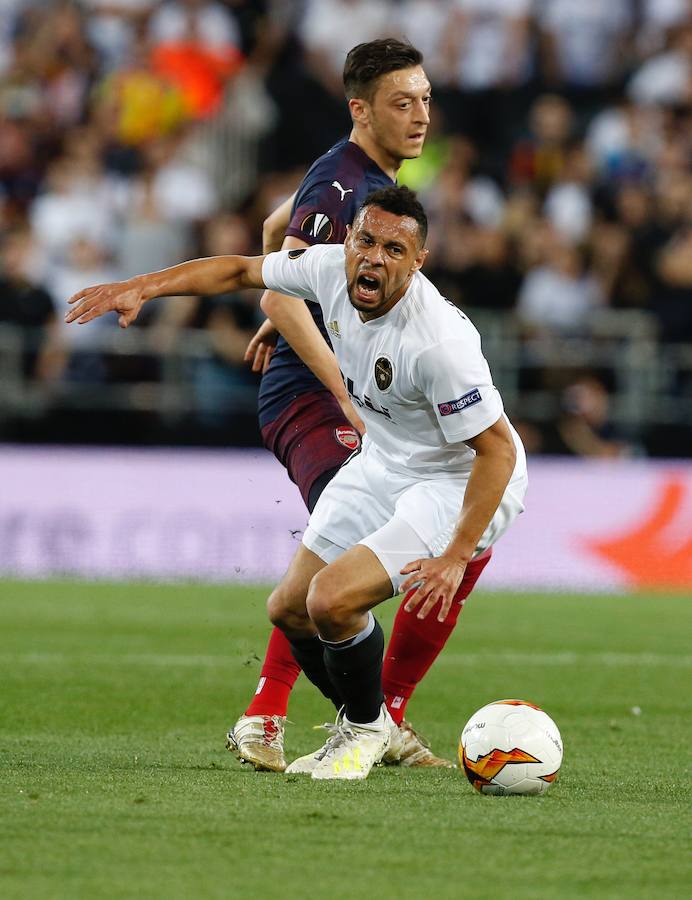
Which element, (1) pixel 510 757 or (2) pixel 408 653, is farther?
(2) pixel 408 653

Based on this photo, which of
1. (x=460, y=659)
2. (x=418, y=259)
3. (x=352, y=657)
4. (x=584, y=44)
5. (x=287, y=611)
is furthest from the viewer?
(x=584, y=44)

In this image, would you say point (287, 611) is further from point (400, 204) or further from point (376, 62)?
point (376, 62)

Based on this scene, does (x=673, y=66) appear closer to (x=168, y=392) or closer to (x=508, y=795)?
(x=168, y=392)

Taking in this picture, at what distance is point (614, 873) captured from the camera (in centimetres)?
373

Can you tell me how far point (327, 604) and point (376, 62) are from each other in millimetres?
2127

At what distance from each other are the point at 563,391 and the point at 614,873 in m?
9.71

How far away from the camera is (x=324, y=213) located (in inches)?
231

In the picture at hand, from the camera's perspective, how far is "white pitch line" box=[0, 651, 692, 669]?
854cm

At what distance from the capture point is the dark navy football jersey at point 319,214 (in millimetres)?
5867

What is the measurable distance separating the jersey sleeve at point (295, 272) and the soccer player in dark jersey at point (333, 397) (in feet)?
0.83

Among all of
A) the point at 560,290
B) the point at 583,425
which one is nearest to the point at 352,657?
the point at 583,425

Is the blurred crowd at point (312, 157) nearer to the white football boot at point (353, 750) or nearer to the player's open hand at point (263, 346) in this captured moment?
the player's open hand at point (263, 346)

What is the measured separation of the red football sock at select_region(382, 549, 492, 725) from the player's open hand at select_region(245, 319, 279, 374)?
3.75 ft

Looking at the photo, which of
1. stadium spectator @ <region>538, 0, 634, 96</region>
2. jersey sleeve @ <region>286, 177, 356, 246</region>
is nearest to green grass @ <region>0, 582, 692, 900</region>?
jersey sleeve @ <region>286, 177, 356, 246</region>
